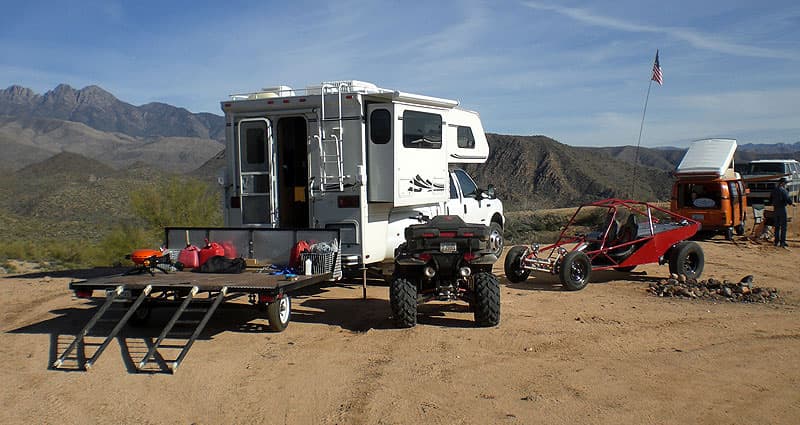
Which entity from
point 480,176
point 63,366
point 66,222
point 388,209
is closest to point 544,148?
point 480,176

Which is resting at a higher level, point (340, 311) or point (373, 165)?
point (373, 165)

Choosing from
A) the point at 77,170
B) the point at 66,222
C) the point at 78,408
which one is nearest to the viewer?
the point at 78,408

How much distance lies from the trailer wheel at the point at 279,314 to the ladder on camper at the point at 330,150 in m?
2.23

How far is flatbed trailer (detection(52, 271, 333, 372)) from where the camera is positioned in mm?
7629

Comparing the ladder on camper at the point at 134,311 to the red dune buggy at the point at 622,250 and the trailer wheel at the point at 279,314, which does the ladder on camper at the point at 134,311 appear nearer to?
the trailer wheel at the point at 279,314

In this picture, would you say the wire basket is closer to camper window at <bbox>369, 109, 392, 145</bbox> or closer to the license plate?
the license plate

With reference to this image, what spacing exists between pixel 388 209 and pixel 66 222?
2581cm

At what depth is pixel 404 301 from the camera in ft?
27.7

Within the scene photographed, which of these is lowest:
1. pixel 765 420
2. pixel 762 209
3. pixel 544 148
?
pixel 765 420

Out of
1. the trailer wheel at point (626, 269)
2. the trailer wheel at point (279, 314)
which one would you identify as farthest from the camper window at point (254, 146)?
the trailer wheel at point (626, 269)

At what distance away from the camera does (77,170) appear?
5578 cm

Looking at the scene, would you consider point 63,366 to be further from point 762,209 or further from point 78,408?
point 762,209

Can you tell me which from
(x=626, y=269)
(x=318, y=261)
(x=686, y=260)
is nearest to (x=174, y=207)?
(x=318, y=261)

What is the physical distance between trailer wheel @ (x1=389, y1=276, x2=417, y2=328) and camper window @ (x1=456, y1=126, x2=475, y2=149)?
4.45 metres
